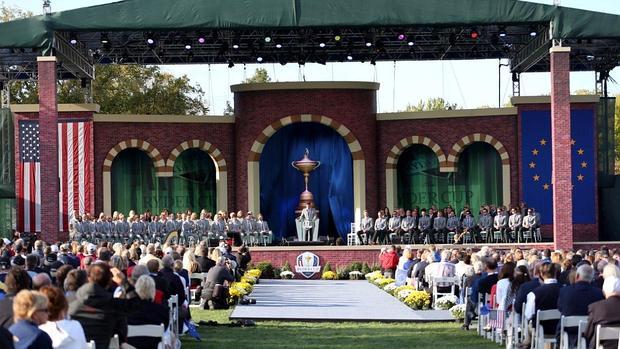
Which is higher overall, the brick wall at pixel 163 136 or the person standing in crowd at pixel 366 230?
the brick wall at pixel 163 136

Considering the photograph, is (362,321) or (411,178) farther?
(411,178)

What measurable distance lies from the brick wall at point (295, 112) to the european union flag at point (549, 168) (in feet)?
17.2

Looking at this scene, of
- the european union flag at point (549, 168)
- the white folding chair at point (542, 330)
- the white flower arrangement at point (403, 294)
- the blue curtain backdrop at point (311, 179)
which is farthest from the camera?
the blue curtain backdrop at point (311, 179)

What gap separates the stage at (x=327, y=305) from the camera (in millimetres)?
25469

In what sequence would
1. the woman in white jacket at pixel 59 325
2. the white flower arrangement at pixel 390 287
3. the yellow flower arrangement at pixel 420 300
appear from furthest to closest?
the white flower arrangement at pixel 390 287
the yellow flower arrangement at pixel 420 300
the woman in white jacket at pixel 59 325

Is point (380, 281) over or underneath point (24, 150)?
underneath

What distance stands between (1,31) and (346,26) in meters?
9.29

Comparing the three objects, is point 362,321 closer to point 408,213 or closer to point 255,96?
point 408,213

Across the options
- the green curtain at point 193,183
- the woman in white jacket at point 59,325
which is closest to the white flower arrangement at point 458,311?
the woman in white jacket at point 59,325

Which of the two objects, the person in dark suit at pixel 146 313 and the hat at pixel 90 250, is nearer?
the person in dark suit at pixel 146 313

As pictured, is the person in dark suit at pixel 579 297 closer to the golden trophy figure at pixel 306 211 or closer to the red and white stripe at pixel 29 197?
the golden trophy figure at pixel 306 211

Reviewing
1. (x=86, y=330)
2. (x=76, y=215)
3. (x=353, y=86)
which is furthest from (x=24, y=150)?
(x=86, y=330)

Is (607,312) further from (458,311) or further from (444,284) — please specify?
(444,284)

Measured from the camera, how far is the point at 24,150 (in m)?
45.0
